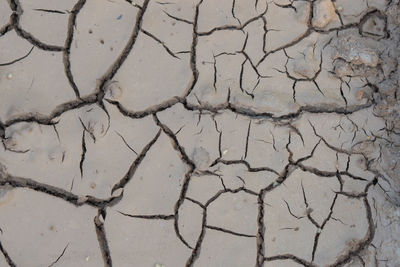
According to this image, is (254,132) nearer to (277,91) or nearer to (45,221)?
(277,91)

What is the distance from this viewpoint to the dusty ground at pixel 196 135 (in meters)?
3.00

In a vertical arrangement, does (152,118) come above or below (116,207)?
above

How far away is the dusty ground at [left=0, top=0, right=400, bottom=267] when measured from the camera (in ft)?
9.84

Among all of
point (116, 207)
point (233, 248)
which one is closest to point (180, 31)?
point (116, 207)

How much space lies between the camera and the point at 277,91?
3.21 metres

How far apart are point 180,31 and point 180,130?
604mm

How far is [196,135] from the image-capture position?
312 cm

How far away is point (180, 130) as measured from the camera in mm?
3115

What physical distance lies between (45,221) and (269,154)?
4.39 feet

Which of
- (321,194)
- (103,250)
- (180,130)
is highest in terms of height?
(180,130)

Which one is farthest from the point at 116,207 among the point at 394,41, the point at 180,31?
the point at 394,41

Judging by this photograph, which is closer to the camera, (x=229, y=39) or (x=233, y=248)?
(x=233, y=248)

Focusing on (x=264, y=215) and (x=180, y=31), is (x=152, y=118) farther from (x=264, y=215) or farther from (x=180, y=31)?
(x=264, y=215)

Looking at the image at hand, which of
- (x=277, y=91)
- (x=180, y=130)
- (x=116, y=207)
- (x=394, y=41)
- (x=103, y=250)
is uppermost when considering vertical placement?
(x=394, y=41)
